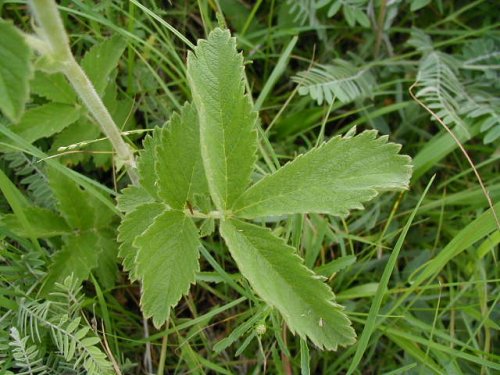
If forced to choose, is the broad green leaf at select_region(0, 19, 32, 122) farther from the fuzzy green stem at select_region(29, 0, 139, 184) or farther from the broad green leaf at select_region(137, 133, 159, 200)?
the broad green leaf at select_region(137, 133, 159, 200)

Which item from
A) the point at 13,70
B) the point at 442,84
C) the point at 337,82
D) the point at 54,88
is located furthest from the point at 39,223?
the point at 442,84

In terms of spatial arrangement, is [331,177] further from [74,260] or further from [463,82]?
[463,82]

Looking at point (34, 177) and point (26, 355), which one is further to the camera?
point (34, 177)

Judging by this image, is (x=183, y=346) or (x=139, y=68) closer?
(x=183, y=346)

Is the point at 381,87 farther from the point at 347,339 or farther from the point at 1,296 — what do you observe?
the point at 1,296

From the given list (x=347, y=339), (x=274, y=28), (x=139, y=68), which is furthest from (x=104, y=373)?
(x=274, y=28)

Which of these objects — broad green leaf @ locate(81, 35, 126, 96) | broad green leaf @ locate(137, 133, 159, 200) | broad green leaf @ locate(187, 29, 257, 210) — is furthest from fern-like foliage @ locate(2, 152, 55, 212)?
broad green leaf @ locate(187, 29, 257, 210)

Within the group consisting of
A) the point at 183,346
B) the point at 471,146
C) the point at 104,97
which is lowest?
the point at 183,346
